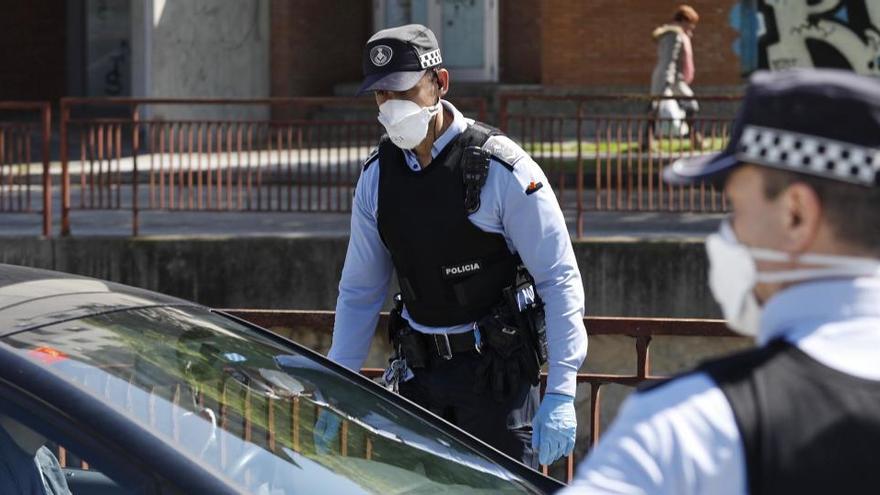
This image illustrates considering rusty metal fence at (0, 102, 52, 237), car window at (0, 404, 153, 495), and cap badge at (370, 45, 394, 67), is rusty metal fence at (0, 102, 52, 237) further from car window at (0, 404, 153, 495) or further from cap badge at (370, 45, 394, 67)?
car window at (0, 404, 153, 495)

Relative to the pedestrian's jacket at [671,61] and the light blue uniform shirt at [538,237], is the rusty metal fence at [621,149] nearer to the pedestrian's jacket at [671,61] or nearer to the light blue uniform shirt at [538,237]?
the pedestrian's jacket at [671,61]

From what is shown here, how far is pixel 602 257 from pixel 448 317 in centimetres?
580

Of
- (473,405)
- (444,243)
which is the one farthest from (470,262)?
(473,405)

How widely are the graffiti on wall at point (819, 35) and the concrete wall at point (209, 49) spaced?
25.4ft

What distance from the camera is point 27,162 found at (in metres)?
11.3

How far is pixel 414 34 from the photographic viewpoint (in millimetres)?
4445

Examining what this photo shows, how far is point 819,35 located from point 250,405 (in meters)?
11.7

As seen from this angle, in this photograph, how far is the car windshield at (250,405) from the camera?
311 centimetres

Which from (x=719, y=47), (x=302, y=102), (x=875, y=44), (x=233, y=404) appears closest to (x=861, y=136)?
(x=233, y=404)

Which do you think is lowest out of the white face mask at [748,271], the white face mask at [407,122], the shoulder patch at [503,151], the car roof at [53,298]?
the car roof at [53,298]

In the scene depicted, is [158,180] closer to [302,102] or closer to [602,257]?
[302,102]

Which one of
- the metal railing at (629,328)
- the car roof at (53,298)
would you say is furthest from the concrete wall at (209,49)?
the car roof at (53,298)

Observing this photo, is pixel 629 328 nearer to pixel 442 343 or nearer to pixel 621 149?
pixel 442 343

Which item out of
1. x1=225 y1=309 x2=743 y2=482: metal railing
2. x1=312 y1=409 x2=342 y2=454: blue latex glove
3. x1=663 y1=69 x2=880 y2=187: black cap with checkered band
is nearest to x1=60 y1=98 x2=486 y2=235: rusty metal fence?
x1=225 y1=309 x2=743 y2=482: metal railing
